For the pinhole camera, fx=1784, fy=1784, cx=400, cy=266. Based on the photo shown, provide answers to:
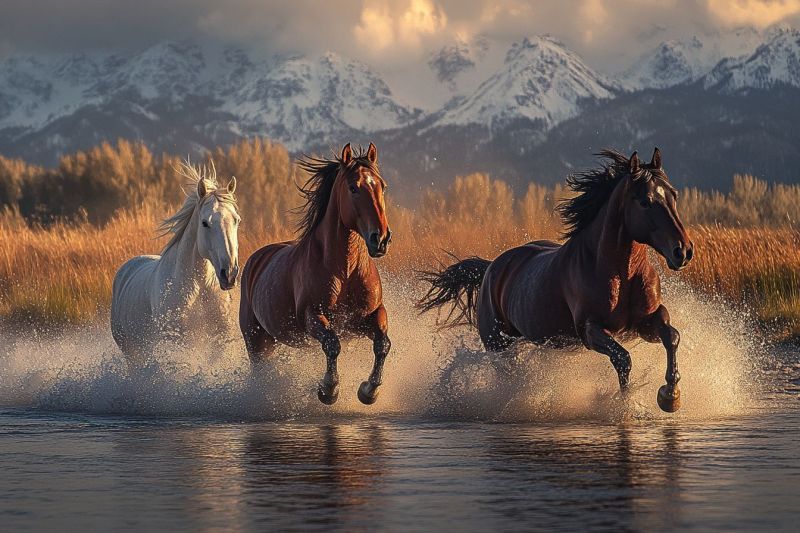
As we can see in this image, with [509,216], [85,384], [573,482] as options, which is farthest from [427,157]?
[573,482]

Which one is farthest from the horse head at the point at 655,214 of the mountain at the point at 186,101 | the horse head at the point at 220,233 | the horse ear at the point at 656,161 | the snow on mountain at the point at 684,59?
the snow on mountain at the point at 684,59

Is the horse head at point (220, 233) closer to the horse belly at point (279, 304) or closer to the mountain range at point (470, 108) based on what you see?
the horse belly at point (279, 304)

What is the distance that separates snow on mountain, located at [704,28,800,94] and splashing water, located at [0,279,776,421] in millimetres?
69627

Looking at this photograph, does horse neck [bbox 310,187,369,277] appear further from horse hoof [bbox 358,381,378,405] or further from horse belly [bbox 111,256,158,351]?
horse belly [bbox 111,256,158,351]

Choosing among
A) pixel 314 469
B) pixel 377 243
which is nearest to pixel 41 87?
pixel 377 243

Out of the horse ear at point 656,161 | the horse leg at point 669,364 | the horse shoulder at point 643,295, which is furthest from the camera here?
the horse ear at point 656,161

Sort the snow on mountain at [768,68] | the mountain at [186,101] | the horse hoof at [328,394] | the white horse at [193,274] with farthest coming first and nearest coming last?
the mountain at [186,101]
the snow on mountain at [768,68]
the white horse at [193,274]
the horse hoof at [328,394]

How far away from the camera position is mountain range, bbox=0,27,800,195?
77250mm

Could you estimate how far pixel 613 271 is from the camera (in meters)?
11.9

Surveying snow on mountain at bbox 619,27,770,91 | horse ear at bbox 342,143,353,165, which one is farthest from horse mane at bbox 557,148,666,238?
snow on mountain at bbox 619,27,770,91

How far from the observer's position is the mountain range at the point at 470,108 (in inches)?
3041

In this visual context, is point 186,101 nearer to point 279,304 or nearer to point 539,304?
point 279,304

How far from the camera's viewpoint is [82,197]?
43875 millimetres

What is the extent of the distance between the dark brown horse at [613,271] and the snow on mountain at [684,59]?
76194 mm
